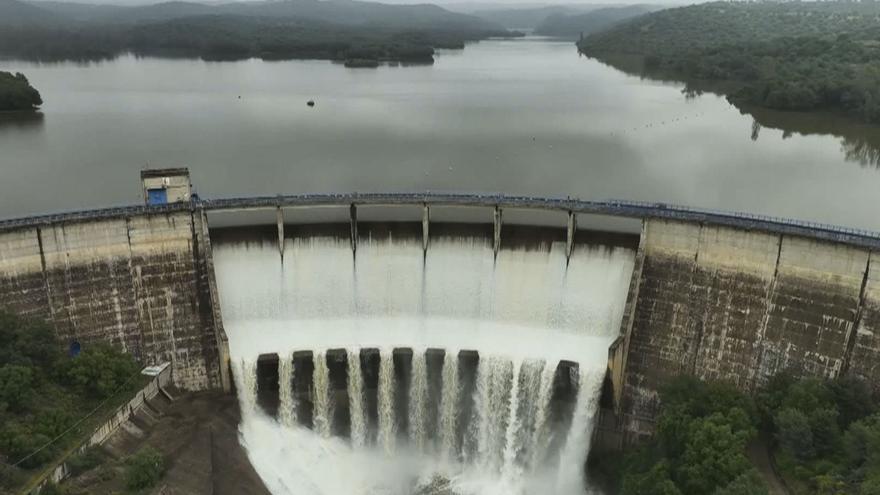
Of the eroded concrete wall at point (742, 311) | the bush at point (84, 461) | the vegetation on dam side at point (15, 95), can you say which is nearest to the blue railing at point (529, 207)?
the eroded concrete wall at point (742, 311)

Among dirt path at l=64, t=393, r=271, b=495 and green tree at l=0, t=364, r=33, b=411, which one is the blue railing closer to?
green tree at l=0, t=364, r=33, b=411

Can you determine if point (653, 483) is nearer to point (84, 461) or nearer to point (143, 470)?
point (143, 470)

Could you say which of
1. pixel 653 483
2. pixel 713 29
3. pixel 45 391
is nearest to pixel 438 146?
pixel 45 391

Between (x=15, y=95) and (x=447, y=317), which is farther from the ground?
(x=15, y=95)

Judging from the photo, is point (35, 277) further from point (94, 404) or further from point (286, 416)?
A: point (286, 416)

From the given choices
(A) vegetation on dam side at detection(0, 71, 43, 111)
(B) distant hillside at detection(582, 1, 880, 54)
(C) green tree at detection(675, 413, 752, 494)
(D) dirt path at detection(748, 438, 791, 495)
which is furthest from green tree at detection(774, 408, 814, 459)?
(B) distant hillside at detection(582, 1, 880, 54)

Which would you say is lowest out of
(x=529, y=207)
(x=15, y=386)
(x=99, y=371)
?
(x=99, y=371)
